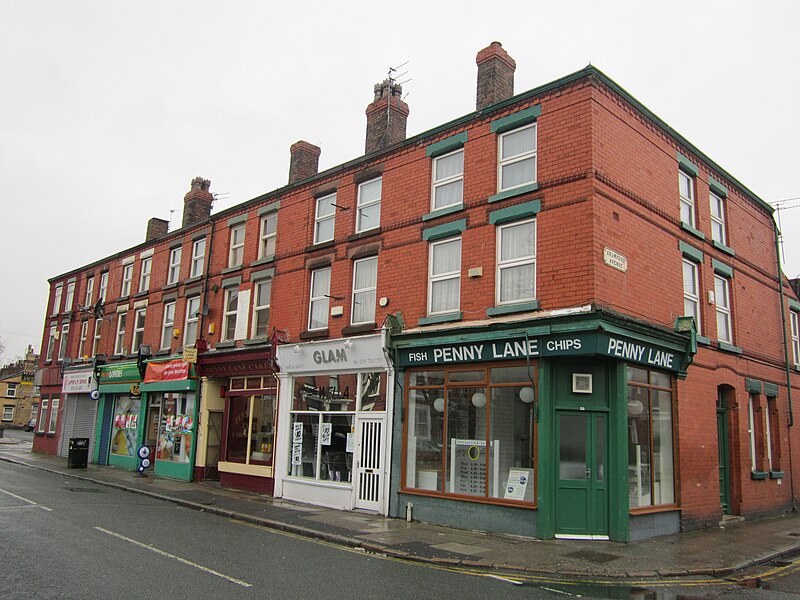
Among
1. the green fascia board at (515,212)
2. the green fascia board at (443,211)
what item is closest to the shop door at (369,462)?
the green fascia board at (443,211)

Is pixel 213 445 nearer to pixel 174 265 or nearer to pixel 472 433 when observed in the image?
pixel 174 265

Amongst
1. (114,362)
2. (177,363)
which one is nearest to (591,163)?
(177,363)

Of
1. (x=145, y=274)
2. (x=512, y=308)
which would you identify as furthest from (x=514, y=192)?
(x=145, y=274)

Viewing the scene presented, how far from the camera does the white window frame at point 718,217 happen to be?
17.0m

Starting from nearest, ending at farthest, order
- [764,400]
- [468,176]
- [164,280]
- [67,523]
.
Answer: [67,523] → [468,176] → [764,400] → [164,280]

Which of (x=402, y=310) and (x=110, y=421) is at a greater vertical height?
(x=402, y=310)

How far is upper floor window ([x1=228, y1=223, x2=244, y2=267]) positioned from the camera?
72.2 ft

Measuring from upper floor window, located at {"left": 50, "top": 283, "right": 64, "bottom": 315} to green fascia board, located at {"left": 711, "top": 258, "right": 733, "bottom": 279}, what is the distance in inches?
1271

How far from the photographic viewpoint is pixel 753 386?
17.2 m

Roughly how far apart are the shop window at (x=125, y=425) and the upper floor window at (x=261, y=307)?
834 cm

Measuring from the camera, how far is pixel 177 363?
22.9 m

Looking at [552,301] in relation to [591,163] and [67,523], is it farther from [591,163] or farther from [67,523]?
[67,523]

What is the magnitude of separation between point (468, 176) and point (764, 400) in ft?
35.3

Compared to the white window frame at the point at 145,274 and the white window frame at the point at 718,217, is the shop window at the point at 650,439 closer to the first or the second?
the white window frame at the point at 718,217
